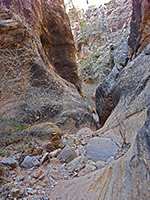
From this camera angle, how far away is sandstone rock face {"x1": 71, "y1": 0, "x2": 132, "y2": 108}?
17438 mm

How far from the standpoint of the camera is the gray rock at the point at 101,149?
2.73 meters

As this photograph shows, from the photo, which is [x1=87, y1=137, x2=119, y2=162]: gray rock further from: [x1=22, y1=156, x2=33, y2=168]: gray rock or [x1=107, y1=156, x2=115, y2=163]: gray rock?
[x1=22, y1=156, x2=33, y2=168]: gray rock

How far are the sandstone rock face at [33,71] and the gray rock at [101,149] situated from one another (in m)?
1.55

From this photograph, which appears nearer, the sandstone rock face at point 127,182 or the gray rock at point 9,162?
the sandstone rock face at point 127,182

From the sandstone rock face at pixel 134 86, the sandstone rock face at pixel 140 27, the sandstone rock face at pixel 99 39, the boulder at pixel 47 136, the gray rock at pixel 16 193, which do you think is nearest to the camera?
the gray rock at pixel 16 193

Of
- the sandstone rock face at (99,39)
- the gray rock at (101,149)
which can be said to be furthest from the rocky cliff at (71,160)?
the sandstone rock face at (99,39)

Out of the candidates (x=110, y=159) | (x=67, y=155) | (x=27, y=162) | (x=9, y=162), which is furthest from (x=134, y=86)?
(x=9, y=162)

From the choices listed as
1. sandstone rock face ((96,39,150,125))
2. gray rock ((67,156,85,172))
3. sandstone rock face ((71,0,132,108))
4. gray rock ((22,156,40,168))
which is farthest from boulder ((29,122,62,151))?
sandstone rock face ((71,0,132,108))

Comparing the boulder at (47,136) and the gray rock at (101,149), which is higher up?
the boulder at (47,136)

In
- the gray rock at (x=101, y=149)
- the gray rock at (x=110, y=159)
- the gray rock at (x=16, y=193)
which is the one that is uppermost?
the gray rock at (x=16, y=193)

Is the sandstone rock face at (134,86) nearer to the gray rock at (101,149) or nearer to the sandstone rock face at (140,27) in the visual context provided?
the gray rock at (101,149)

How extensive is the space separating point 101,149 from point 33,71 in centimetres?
453

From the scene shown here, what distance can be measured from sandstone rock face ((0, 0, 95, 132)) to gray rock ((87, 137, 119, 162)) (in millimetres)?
1551

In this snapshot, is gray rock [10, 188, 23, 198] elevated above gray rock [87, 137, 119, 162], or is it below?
above
